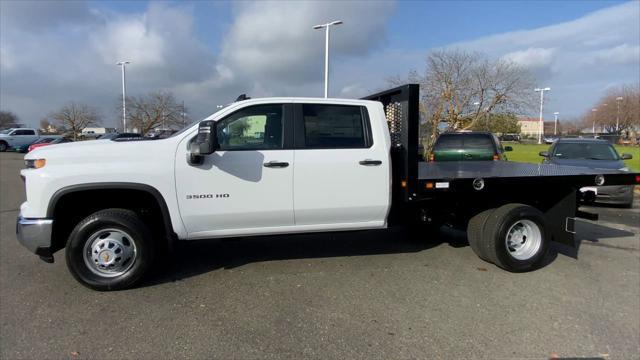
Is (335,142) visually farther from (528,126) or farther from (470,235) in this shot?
(528,126)

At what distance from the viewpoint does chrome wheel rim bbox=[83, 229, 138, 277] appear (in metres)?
4.55

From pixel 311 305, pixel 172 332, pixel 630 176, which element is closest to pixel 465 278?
pixel 311 305

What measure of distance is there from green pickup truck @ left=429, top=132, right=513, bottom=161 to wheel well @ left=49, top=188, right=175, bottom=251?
24.8 ft

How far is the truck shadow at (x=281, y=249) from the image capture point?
17.7 ft

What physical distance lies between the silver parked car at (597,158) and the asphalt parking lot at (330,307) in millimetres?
4202

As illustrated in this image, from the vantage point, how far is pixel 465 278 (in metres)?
5.05

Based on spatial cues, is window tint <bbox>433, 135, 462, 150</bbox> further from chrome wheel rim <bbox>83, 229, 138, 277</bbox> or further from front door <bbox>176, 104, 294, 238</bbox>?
chrome wheel rim <bbox>83, 229, 138, 277</bbox>

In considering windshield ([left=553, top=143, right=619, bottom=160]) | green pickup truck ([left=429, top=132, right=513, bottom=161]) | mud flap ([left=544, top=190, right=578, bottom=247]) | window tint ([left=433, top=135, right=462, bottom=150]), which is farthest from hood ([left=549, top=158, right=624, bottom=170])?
mud flap ([left=544, top=190, right=578, bottom=247])

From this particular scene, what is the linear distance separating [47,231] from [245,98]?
2.42 metres

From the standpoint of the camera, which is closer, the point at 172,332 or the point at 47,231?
the point at 172,332

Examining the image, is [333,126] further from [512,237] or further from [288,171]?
[512,237]

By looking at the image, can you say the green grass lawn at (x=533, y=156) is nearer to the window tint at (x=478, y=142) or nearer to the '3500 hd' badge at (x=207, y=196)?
the window tint at (x=478, y=142)

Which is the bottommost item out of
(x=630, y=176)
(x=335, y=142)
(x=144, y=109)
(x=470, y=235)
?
(x=470, y=235)

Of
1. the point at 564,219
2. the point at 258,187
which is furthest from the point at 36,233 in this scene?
the point at 564,219
